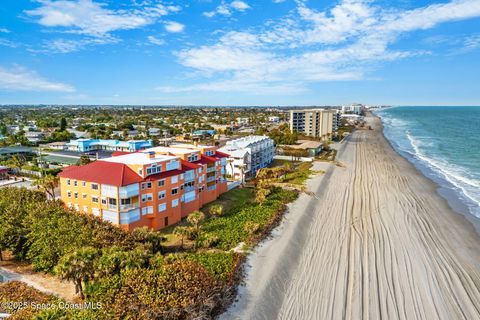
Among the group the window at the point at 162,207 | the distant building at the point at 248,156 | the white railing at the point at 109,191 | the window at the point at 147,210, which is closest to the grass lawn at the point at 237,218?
the window at the point at 162,207

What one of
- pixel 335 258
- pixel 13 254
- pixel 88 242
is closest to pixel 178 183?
pixel 88 242

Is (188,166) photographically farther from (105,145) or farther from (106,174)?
(105,145)

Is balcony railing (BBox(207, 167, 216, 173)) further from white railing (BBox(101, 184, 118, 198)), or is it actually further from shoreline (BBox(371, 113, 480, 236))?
shoreline (BBox(371, 113, 480, 236))

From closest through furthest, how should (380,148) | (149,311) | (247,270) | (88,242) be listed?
(149,311) → (88,242) → (247,270) → (380,148)

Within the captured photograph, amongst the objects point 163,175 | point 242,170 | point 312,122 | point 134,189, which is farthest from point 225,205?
point 312,122

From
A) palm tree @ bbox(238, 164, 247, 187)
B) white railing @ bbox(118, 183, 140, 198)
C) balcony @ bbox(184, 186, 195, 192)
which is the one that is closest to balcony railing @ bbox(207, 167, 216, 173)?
balcony @ bbox(184, 186, 195, 192)

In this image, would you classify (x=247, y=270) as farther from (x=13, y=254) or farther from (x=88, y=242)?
(x=13, y=254)

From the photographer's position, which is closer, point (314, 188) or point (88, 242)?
point (88, 242)

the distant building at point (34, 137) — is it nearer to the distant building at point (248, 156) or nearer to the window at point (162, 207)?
the distant building at point (248, 156)
